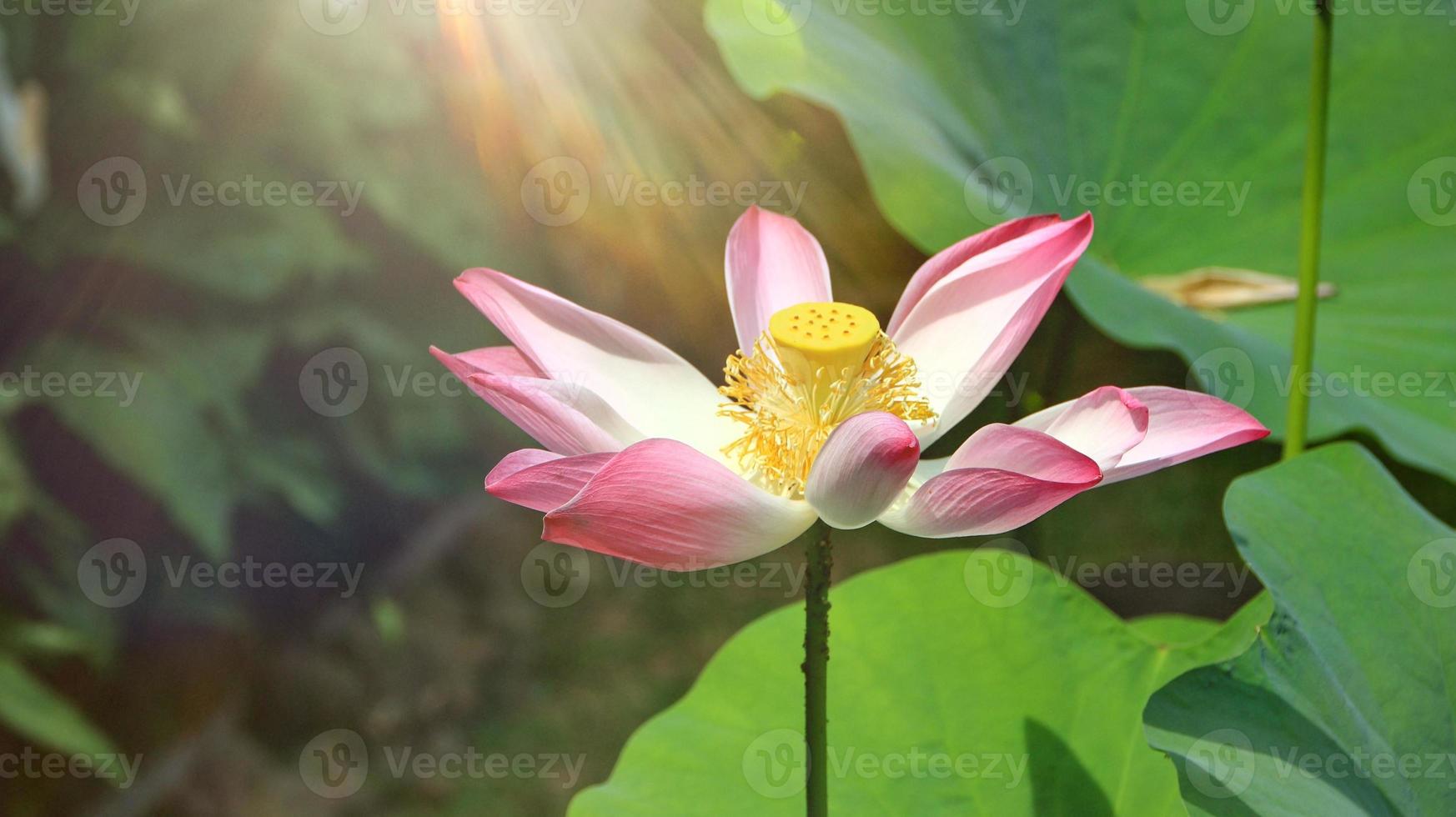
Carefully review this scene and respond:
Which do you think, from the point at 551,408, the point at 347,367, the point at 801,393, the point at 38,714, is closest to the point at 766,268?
the point at 801,393

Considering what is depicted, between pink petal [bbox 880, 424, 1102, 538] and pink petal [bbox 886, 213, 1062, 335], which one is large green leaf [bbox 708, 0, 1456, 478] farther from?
pink petal [bbox 880, 424, 1102, 538]

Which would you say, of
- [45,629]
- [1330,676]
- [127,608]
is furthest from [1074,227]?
[127,608]

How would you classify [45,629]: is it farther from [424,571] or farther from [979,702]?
[979,702]

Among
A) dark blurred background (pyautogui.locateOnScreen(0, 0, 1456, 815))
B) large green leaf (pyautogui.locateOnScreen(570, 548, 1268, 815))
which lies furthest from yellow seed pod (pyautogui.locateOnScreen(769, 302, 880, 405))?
dark blurred background (pyautogui.locateOnScreen(0, 0, 1456, 815))

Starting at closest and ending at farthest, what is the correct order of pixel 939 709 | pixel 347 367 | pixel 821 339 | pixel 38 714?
pixel 821 339
pixel 939 709
pixel 38 714
pixel 347 367

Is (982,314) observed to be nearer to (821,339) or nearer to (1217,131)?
(821,339)

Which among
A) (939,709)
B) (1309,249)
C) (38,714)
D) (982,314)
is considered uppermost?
(1309,249)
